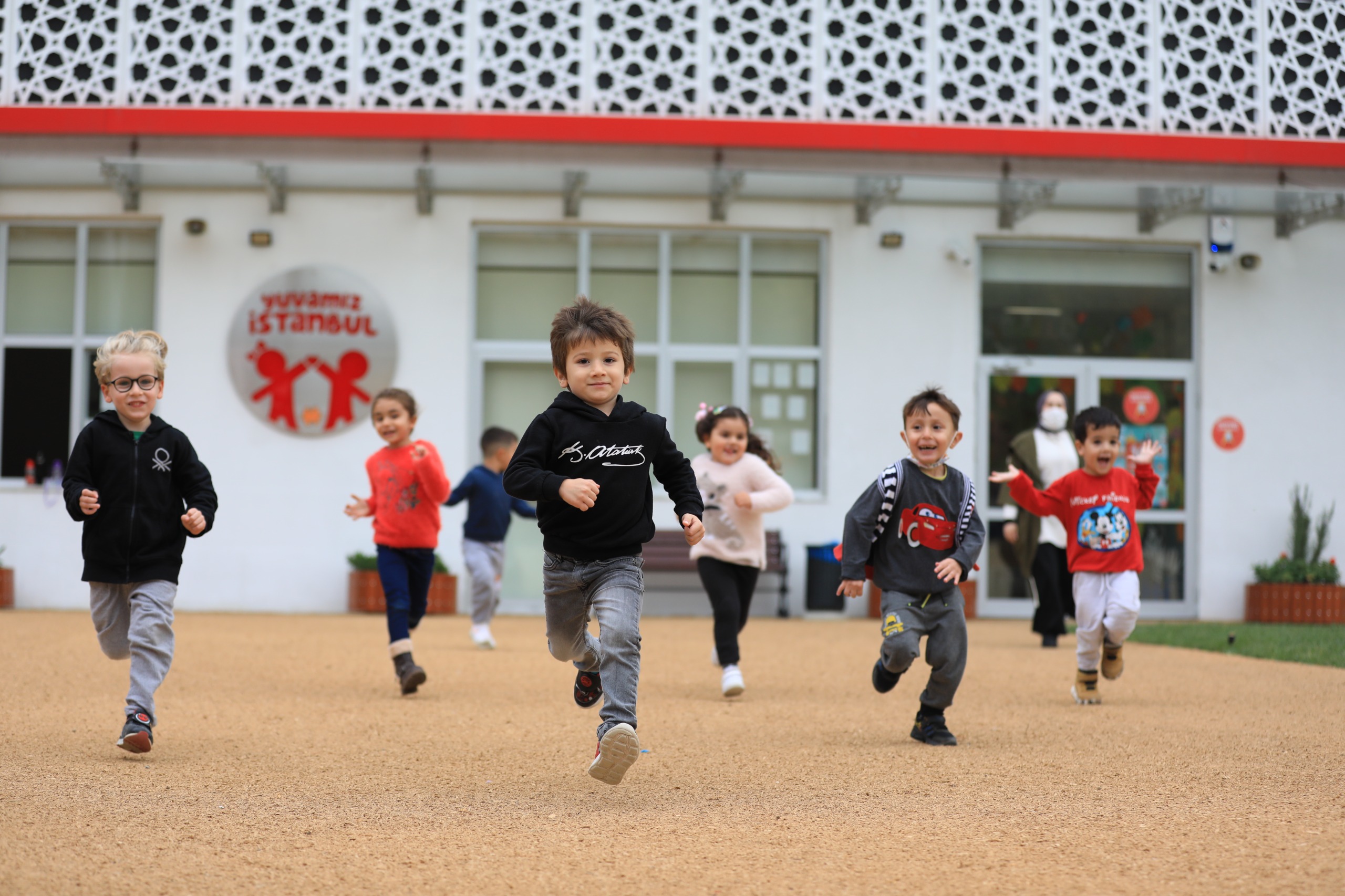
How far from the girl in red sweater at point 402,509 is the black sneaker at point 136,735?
2.24 meters

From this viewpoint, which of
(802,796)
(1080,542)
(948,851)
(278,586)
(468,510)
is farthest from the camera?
(278,586)

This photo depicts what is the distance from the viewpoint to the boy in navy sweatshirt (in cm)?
1002

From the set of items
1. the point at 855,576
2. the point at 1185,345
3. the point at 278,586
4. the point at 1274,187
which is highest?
the point at 1274,187

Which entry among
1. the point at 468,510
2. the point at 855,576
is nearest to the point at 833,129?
the point at 468,510

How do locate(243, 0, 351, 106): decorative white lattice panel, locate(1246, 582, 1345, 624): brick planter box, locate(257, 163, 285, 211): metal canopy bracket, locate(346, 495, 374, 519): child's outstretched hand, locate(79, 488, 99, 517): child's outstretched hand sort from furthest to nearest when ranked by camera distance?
locate(1246, 582, 1345, 624): brick planter box, locate(257, 163, 285, 211): metal canopy bracket, locate(243, 0, 351, 106): decorative white lattice panel, locate(346, 495, 374, 519): child's outstretched hand, locate(79, 488, 99, 517): child's outstretched hand

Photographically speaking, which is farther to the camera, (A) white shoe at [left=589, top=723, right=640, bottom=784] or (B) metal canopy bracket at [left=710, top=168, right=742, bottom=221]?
(B) metal canopy bracket at [left=710, top=168, right=742, bottom=221]

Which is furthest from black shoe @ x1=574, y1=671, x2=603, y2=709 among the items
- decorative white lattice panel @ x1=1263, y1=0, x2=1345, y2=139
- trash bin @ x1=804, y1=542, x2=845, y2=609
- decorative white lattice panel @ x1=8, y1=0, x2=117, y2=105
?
decorative white lattice panel @ x1=1263, y1=0, x2=1345, y2=139

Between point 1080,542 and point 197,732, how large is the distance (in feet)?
Result: 14.6

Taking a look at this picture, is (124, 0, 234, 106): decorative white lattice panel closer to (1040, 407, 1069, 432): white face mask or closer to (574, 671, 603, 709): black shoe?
(1040, 407, 1069, 432): white face mask

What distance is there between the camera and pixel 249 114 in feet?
40.8

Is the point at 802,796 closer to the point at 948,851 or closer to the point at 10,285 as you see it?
the point at 948,851

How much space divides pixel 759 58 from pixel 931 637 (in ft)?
28.1

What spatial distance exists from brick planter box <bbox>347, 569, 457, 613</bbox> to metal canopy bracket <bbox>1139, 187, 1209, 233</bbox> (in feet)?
26.2

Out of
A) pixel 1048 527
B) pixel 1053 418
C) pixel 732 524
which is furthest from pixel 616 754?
pixel 1053 418
